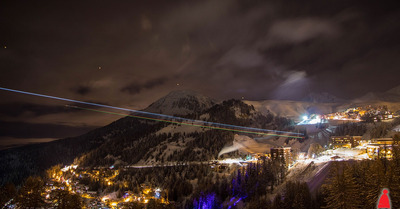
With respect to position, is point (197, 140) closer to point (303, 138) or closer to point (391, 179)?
point (303, 138)

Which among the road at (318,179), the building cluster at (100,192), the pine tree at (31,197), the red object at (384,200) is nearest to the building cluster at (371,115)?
the road at (318,179)

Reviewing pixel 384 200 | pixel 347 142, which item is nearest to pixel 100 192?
pixel 384 200

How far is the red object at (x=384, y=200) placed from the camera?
34375 mm

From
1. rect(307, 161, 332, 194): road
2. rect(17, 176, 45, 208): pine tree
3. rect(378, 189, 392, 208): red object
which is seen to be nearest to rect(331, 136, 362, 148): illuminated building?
rect(307, 161, 332, 194): road

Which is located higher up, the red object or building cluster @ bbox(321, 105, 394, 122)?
building cluster @ bbox(321, 105, 394, 122)

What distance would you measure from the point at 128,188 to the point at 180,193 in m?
31.1

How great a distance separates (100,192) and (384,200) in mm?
116646

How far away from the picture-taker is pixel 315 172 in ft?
236

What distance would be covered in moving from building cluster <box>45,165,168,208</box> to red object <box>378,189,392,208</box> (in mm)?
55205

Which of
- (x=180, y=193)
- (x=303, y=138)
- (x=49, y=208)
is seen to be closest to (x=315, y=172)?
(x=180, y=193)

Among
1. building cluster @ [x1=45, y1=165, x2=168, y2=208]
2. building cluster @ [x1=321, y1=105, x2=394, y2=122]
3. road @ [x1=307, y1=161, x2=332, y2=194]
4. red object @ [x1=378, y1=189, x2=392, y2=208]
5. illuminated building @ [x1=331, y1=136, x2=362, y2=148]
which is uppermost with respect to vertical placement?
building cluster @ [x1=321, y1=105, x2=394, y2=122]

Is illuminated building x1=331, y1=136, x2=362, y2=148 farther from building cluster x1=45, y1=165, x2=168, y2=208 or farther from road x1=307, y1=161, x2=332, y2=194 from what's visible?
building cluster x1=45, y1=165, x2=168, y2=208

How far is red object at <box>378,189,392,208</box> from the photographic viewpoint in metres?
34.4

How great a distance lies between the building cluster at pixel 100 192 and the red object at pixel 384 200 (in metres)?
55.2
